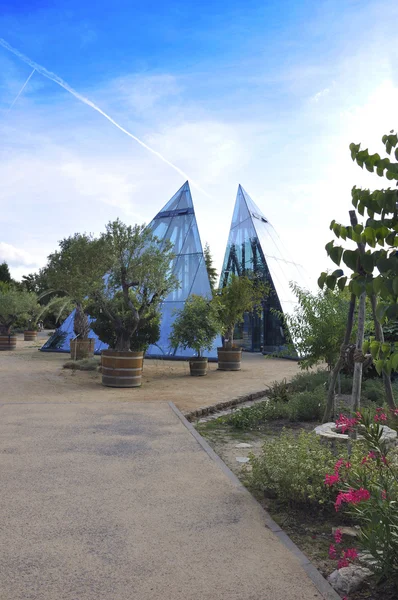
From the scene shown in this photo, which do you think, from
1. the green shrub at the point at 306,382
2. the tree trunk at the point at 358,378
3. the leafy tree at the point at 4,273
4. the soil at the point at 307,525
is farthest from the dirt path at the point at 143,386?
the leafy tree at the point at 4,273

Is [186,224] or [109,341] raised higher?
[186,224]

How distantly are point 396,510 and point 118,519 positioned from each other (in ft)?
6.32

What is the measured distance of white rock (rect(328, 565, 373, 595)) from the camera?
271 cm

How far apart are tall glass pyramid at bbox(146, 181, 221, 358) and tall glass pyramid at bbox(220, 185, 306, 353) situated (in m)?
2.98

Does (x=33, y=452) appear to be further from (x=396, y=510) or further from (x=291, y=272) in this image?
(x=291, y=272)

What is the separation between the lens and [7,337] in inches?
939

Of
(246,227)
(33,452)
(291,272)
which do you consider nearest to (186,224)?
(246,227)

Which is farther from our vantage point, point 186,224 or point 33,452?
point 186,224

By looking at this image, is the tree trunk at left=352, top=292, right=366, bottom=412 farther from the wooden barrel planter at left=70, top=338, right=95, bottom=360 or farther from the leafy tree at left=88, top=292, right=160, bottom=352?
the wooden barrel planter at left=70, top=338, right=95, bottom=360

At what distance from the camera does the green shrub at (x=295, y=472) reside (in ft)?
12.9

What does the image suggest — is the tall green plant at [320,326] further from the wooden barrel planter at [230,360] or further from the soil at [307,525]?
the wooden barrel planter at [230,360]

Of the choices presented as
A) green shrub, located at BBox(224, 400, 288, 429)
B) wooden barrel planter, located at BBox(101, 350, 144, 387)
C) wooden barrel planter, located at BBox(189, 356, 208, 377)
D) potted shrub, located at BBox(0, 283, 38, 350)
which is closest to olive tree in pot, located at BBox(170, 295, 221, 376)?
wooden barrel planter, located at BBox(189, 356, 208, 377)

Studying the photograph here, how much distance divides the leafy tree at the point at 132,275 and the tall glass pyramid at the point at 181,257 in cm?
812

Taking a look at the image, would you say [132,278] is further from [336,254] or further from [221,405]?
[336,254]
